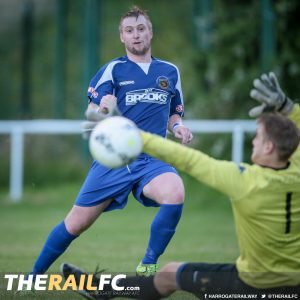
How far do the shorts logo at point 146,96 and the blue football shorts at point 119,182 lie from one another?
0.43 m

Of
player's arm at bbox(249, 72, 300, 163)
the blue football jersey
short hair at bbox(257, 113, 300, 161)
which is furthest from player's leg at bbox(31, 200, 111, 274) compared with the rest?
short hair at bbox(257, 113, 300, 161)

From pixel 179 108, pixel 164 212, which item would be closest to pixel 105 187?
pixel 164 212

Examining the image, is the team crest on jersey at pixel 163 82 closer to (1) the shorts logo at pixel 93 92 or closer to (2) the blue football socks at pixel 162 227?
(1) the shorts logo at pixel 93 92

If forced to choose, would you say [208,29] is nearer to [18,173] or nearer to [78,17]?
[78,17]

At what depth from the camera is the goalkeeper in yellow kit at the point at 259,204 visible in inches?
173

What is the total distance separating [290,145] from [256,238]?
1.80 feet

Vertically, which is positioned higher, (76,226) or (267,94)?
(267,94)

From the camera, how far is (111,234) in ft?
32.7


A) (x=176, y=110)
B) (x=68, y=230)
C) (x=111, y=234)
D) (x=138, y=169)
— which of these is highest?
(x=176, y=110)

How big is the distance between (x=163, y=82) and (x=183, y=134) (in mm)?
493

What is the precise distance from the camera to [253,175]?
4.45m

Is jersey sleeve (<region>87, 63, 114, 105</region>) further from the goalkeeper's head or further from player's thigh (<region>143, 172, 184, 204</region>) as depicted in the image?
the goalkeeper's head

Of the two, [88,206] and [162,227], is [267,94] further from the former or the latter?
[88,206]

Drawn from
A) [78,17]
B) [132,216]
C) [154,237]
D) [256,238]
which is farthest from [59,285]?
[78,17]
